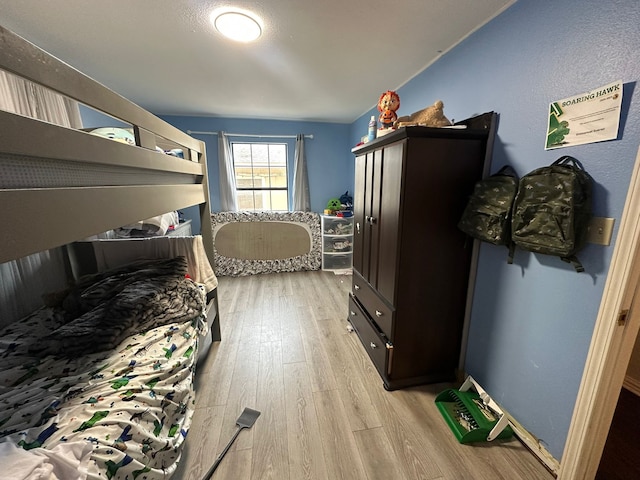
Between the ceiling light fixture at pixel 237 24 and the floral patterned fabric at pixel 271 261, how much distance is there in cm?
234

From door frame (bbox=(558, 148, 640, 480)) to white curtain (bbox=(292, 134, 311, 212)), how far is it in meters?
3.56

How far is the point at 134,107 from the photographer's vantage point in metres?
1.10

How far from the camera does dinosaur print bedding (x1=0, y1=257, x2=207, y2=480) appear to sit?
0.73 m

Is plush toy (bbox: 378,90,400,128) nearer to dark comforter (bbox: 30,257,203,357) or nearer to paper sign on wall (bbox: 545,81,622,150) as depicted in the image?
paper sign on wall (bbox: 545,81,622,150)

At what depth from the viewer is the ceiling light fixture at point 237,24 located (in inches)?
57.9

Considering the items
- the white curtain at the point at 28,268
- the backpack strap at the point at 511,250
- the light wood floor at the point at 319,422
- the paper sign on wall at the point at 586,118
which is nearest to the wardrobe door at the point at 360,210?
the light wood floor at the point at 319,422

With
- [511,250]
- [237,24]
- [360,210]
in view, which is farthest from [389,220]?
[237,24]

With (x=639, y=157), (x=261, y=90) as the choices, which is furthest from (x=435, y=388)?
(x=261, y=90)

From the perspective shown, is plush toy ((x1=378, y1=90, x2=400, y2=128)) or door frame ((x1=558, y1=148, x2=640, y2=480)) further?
plush toy ((x1=378, y1=90, x2=400, y2=128))

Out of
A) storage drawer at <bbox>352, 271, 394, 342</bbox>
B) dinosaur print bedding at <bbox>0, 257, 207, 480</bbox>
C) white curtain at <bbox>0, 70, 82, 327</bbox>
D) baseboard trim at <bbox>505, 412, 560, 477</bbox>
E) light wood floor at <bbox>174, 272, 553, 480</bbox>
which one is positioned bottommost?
light wood floor at <bbox>174, 272, 553, 480</bbox>

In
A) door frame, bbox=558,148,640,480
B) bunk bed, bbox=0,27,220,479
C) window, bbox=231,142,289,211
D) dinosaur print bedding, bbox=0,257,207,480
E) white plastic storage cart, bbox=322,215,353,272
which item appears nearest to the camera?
bunk bed, bbox=0,27,220,479

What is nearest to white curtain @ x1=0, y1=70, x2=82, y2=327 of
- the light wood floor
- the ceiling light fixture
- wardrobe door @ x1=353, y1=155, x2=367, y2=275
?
the ceiling light fixture

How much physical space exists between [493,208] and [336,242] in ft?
8.52

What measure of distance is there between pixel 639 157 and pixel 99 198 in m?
1.75
